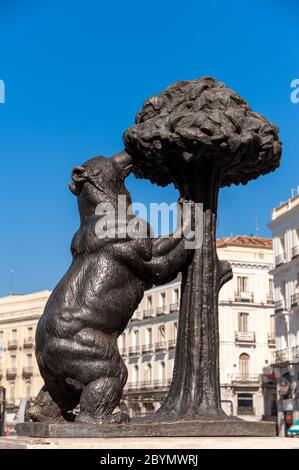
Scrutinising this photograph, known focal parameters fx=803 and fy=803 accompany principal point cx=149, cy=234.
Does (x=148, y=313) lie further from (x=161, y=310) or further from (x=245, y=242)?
(x=245, y=242)

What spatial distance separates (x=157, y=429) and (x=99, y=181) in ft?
Answer: 6.31

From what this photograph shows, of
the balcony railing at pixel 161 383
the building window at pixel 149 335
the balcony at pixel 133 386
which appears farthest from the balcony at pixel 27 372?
the balcony railing at pixel 161 383

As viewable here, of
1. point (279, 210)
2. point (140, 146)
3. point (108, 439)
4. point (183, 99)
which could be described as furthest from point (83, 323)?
point (279, 210)

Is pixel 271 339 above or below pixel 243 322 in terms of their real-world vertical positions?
below

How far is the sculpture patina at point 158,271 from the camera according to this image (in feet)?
18.8

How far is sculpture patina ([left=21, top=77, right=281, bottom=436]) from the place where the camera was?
5738 millimetres

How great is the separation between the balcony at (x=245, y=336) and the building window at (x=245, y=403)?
10.8 ft

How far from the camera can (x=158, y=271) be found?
20.1 ft

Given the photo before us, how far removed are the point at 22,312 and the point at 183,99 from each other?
195 feet

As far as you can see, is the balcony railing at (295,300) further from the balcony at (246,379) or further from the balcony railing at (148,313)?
the balcony railing at (148,313)

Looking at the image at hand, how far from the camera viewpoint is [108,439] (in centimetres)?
525

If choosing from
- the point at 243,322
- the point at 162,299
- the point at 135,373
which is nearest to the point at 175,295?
the point at 162,299
